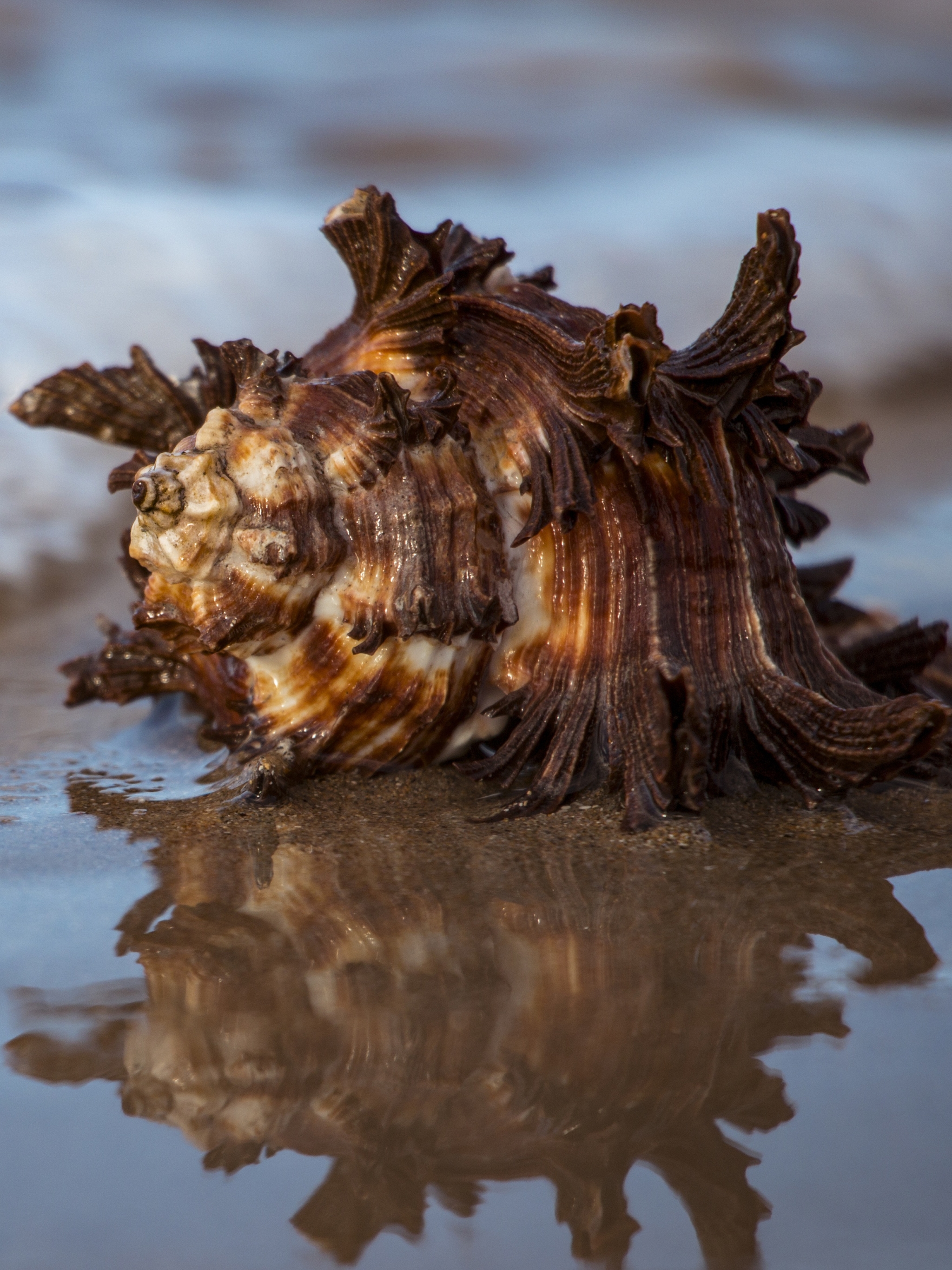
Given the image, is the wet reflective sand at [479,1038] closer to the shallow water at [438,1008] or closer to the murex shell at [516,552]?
the shallow water at [438,1008]

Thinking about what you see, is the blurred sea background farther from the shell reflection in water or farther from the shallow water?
the shell reflection in water

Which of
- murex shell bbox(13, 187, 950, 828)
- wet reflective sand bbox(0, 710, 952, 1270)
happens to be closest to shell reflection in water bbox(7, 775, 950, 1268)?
wet reflective sand bbox(0, 710, 952, 1270)

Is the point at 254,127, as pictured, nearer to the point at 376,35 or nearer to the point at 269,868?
the point at 376,35

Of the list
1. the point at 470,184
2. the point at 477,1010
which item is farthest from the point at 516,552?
the point at 470,184

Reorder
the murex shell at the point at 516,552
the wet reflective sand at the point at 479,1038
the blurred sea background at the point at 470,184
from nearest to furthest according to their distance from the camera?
the wet reflective sand at the point at 479,1038
the murex shell at the point at 516,552
the blurred sea background at the point at 470,184

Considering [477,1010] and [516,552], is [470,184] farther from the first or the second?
[477,1010]

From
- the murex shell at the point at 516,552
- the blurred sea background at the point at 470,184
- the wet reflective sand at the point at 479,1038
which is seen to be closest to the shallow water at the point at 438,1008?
the wet reflective sand at the point at 479,1038
